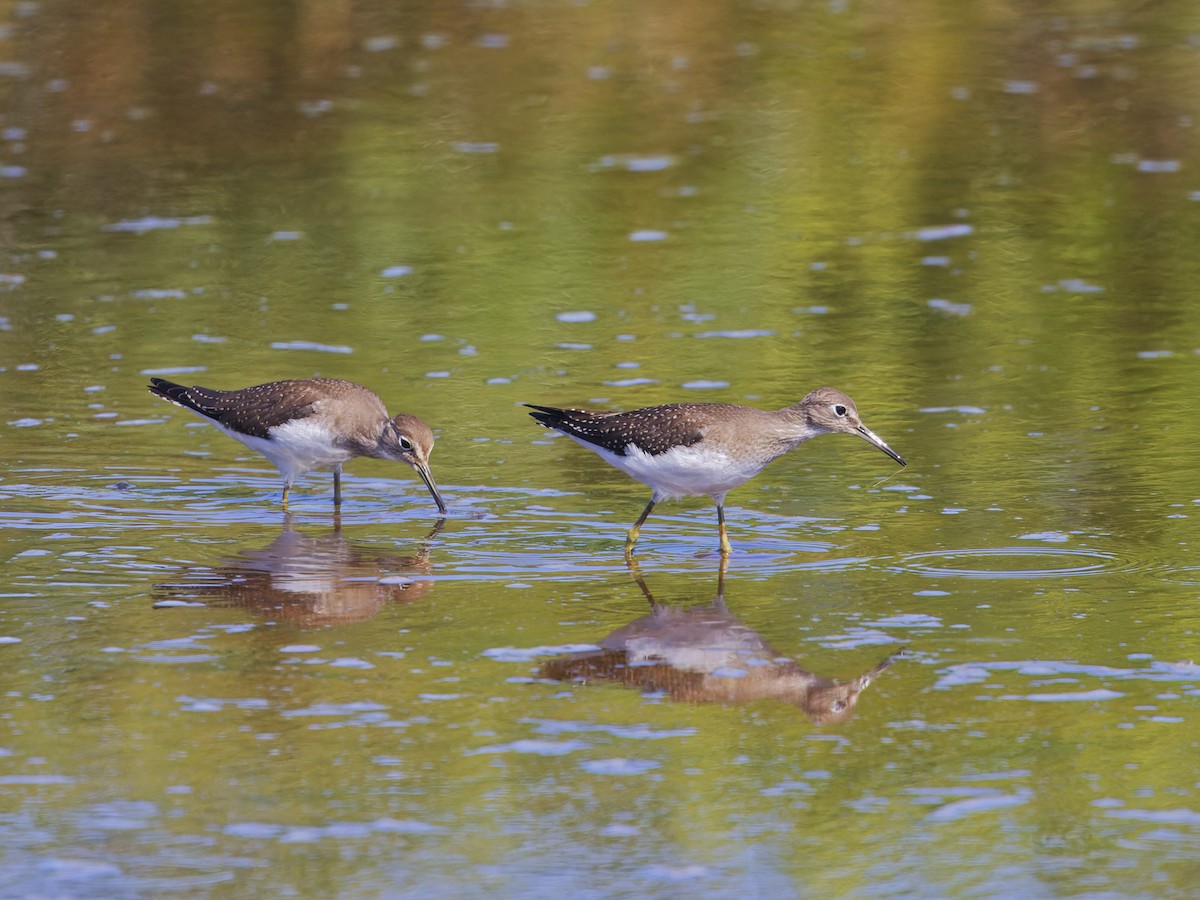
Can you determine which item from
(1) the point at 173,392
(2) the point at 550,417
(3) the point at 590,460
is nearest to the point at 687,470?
(2) the point at 550,417

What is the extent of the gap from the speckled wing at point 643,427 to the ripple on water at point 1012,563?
1563mm

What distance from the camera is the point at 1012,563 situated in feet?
36.4

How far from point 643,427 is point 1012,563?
7.94 feet

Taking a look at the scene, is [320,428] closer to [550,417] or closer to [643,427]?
[550,417]

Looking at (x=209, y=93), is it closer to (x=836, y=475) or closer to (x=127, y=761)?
(x=836, y=475)

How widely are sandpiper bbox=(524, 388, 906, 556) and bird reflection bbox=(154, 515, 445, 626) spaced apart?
4.31ft

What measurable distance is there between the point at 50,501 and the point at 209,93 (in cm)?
1443

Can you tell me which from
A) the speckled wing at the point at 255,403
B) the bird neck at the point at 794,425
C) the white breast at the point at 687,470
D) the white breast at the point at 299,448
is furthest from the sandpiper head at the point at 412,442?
the bird neck at the point at 794,425

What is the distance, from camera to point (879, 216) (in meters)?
20.4

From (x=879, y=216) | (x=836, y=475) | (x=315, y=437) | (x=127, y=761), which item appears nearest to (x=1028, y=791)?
(x=127, y=761)

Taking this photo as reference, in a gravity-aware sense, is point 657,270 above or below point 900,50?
below

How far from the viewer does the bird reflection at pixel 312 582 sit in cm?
1062

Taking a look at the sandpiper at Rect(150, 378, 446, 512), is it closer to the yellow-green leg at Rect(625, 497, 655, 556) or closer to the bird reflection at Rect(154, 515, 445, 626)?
the bird reflection at Rect(154, 515, 445, 626)

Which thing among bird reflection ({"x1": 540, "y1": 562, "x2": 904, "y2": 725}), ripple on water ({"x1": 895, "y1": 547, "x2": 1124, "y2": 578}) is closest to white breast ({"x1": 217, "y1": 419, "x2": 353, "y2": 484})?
bird reflection ({"x1": 540, "y1": 562, "x2": 904, "y2": 725})
